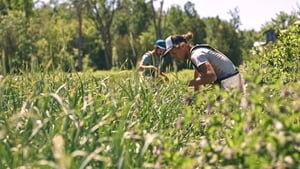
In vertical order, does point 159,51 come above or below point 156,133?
above

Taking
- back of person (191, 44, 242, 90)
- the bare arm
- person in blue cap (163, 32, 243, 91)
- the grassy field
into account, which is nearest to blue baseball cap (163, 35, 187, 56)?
person in blue cap (163, 32, 243, 91)

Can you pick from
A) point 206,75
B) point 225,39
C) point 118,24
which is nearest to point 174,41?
point 206,75

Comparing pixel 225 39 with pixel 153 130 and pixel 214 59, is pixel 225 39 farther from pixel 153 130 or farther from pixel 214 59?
pixel 153 130

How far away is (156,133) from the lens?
116 inches

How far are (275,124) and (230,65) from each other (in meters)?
3.77

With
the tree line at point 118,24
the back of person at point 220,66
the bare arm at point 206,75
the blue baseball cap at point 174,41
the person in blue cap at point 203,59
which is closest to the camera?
the bare arm at point 206,75

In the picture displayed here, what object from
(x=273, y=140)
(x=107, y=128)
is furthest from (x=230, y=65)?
(x=273, y=140)

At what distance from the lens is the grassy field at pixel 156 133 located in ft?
7.72

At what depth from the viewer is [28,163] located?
9.16 ft

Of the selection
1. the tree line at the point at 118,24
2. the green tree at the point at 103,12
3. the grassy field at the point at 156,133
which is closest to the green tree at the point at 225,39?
the tree line at the point at 118,24

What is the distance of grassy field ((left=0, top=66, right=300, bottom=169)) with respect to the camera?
235 cm

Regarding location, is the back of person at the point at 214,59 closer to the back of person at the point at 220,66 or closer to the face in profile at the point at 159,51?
the back of person at the point at 220,66

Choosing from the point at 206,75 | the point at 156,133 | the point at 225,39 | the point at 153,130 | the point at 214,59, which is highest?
the point at 225,39

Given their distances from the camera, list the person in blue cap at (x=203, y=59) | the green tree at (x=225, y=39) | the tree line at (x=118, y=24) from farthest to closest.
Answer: the green tree at (x=225, y=39)
the tree line at (x=118, y=24)
the person in blue cap at (x=203, y=59)
